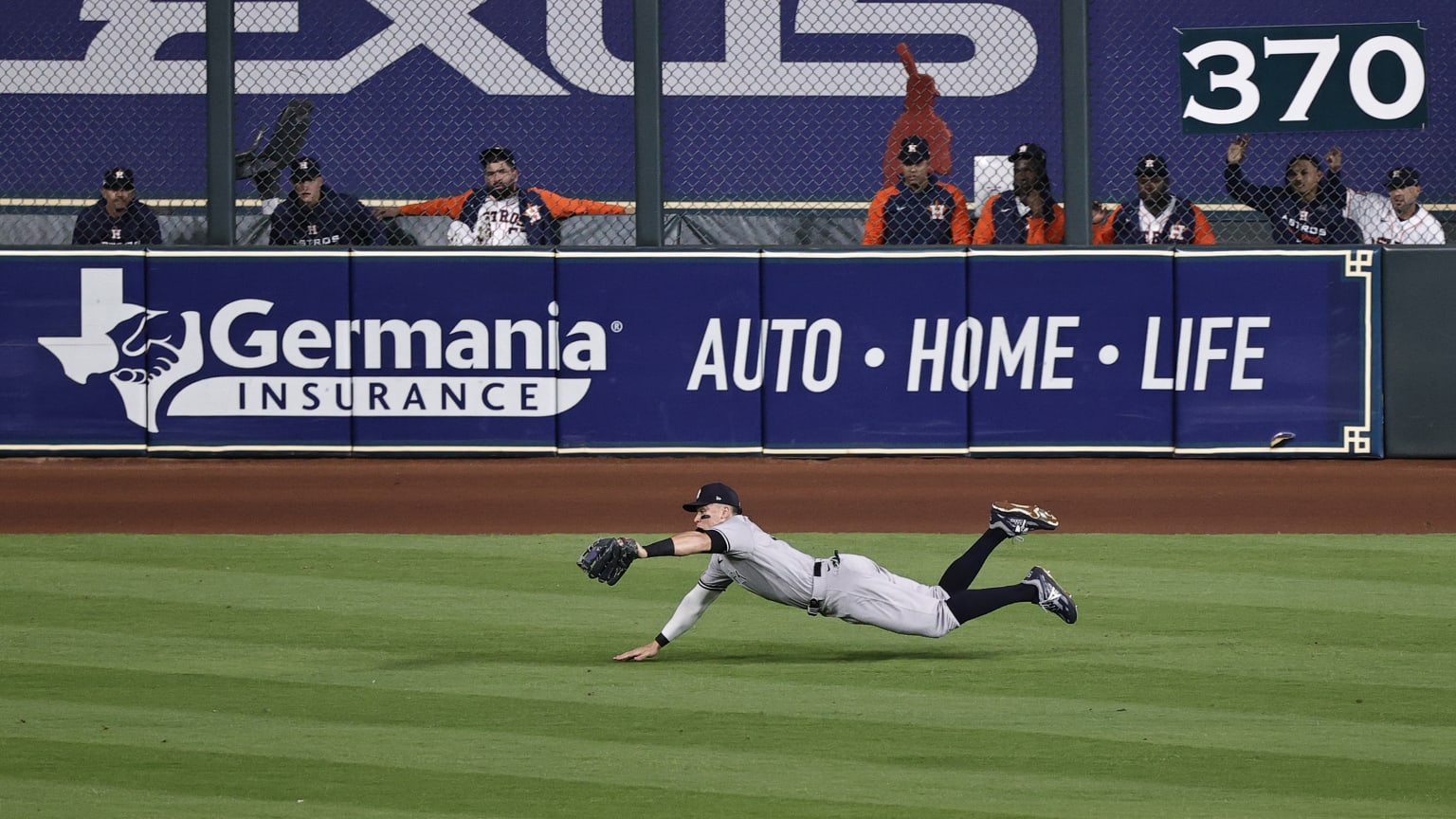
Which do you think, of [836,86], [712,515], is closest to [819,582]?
[712,515]

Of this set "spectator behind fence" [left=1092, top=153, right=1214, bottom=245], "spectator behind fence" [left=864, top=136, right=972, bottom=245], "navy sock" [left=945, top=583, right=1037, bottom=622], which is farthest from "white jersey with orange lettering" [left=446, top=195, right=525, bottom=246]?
"navy sock" [left=945, top=583, right=1037, bottom=622]

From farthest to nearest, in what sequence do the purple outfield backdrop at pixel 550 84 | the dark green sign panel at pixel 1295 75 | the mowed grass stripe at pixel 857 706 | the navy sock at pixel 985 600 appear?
1. the purple outfield backdrop at pixel 550 84
2. the dark green sign panel at pixel 1295 75
3. the navy sock at pixel 985 600
4. the mowed grass stripe at pixel 857 706

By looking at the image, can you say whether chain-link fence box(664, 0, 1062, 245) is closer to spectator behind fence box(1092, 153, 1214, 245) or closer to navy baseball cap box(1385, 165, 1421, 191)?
spectator behind fence box(1092, 153, 1214, 245)

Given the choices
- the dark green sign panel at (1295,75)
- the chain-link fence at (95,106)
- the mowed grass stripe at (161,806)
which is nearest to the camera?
the mowed grass stripe at (161,806)

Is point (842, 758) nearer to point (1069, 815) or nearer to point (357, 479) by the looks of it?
point (1069, 815)

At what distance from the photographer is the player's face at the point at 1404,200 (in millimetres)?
13688

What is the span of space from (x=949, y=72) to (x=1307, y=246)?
4.42 m

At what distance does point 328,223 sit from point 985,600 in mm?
6754

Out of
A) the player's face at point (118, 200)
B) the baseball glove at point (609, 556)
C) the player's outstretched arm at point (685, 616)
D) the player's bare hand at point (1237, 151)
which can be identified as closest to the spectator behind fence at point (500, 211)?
the player's face at point (118, 200)

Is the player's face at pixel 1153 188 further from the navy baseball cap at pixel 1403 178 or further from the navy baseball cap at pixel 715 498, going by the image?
the navy baseball cap at pixel 715 498

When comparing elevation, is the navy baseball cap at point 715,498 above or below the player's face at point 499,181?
below

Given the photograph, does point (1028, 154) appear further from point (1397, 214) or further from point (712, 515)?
point (712, 515)

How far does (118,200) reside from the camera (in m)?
14.0

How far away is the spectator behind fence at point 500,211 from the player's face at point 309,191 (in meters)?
0.42
